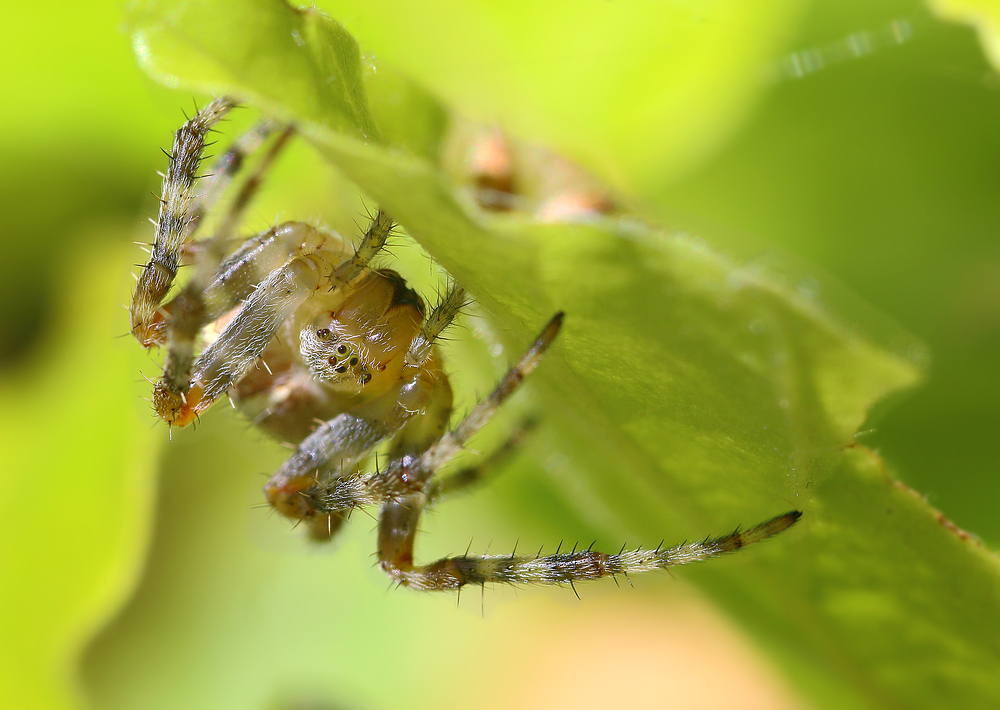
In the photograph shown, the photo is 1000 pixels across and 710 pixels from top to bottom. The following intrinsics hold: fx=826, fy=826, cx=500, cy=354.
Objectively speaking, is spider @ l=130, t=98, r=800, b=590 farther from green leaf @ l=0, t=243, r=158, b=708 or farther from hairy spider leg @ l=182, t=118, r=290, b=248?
green leaf @ l=0, t=243, r=158, b=708

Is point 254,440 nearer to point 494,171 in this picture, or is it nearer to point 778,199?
point 494,171

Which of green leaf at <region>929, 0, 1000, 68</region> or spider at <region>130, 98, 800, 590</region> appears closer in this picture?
green leaf at <region>929, 0, 1000, 68</region>

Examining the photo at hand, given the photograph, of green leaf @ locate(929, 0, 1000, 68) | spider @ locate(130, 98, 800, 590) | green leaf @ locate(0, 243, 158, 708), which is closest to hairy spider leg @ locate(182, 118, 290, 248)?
spider @ locate(130, 98, 800, 590)

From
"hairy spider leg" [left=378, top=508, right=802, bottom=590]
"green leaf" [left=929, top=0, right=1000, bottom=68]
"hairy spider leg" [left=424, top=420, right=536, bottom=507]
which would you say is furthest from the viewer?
"hairy spider leg" [left=424, top=420, right=536, bottom=507]

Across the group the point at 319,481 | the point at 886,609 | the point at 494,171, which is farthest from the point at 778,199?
the point at 319,481

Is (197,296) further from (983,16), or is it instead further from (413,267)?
(983,16)
